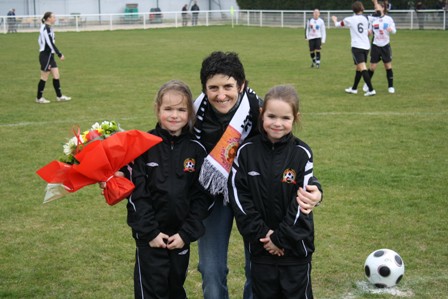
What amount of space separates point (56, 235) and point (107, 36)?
34.3m

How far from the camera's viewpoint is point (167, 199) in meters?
4.24

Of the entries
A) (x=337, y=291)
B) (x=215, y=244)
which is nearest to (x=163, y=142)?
(x=215, y=244)

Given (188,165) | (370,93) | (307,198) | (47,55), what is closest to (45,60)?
(47,55)

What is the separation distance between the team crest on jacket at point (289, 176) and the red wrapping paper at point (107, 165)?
0.81 metres

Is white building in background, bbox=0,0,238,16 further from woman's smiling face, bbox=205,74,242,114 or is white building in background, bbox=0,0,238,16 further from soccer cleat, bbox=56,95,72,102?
woman's smiling face, bbox=205,74,242,114

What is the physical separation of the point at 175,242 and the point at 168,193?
12.1 inches

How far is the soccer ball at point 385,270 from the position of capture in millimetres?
5254

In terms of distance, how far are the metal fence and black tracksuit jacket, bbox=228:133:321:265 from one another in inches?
1419

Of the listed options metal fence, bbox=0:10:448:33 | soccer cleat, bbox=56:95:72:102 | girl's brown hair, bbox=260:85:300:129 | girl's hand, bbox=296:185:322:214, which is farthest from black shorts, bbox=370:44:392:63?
metal fence, bbox=0:10:448:33

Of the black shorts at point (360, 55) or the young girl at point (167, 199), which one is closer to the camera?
the young girl at point (167, 199)

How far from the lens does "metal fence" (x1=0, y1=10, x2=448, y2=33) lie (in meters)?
39.2

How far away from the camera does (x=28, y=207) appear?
768 cm

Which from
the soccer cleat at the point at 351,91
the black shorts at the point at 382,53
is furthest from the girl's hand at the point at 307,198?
the black shorts at the point at 382,53

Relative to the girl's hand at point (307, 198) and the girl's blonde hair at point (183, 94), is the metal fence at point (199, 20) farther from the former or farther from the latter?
the girl's hand at point (307, 198)
